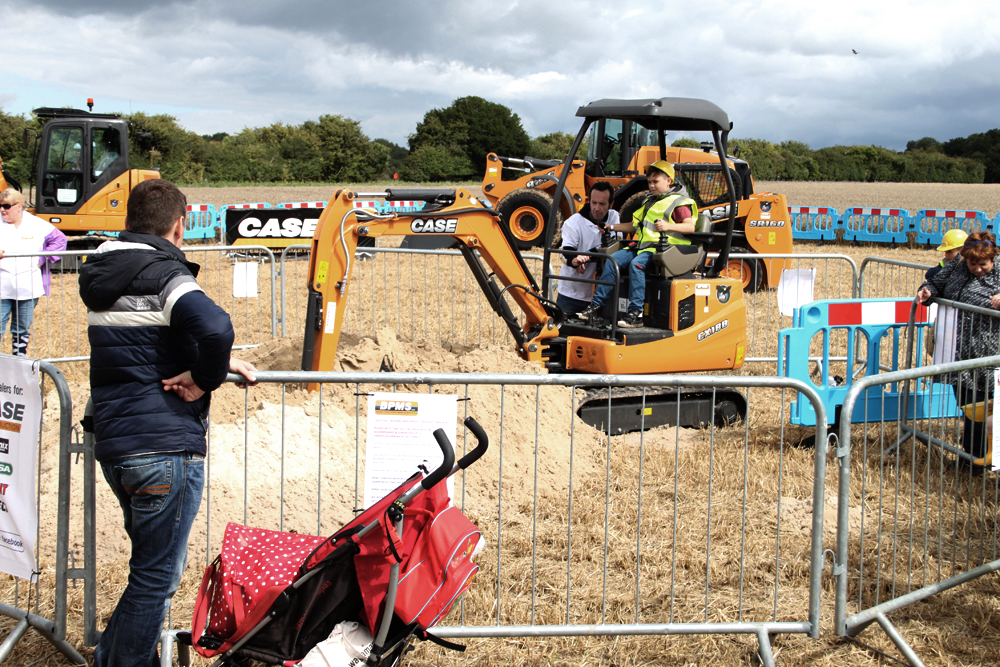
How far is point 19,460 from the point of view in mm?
3576

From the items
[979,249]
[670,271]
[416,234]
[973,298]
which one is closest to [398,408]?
[416,234]

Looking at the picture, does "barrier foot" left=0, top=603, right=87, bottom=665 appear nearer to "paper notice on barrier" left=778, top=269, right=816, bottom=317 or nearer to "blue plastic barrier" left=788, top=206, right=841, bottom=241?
"paper notice on barrier" left=778, top=269, right=816, bottom=317

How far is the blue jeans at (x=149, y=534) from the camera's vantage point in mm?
3057

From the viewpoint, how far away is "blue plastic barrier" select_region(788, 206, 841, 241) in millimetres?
22188

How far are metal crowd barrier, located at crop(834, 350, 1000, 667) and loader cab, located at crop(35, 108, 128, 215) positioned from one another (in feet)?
48.0

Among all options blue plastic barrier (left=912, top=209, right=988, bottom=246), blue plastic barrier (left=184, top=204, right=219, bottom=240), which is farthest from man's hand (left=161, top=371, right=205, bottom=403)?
blue plastic barrier (left=912, top=209, right=988, bottom=246)

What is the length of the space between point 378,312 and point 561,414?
17.0ft

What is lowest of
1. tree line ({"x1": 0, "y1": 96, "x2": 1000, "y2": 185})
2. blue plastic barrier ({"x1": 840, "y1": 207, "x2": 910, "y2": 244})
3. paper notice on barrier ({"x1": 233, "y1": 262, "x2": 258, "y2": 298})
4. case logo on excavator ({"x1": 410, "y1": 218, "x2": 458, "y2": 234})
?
paper notice on barrier ({"x1": 233, "y1": 262, "x2": 258, "y2": 298})

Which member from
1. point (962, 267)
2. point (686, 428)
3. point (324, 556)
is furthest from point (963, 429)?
point (324, 556)

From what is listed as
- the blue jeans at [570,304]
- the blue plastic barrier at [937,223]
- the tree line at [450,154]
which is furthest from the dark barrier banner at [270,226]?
the tree line at [450,154]

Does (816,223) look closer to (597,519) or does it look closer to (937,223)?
(937,223)

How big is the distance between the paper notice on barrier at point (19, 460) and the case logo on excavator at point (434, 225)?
334cm

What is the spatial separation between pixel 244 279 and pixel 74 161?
30.3 feet

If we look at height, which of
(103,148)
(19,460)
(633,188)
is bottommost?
(19,460)
